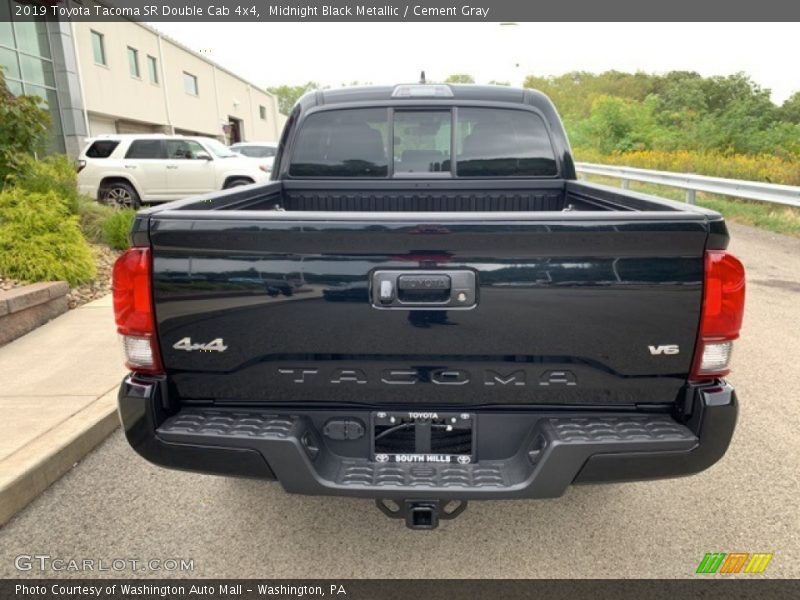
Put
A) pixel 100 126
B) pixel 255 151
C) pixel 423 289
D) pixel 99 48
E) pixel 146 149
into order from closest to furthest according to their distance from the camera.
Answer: pixel 423 289
pixel 146 149
pixel 255 151
pixel 99 48
pixel 100 126

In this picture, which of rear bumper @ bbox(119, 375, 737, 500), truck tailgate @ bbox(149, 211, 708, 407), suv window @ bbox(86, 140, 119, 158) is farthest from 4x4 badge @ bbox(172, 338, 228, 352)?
suv window @ bbox(86, 140, 119, 158)

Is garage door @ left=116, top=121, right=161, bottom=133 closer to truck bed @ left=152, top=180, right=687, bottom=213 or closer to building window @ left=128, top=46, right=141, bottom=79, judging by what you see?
building window @ left=128, top=46, right=141, bottom=79

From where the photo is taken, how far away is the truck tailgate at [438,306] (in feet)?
6.48

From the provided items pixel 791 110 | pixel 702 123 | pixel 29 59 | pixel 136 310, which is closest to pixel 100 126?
pixel 29 59

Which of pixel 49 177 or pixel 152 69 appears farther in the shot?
pixel 152 69

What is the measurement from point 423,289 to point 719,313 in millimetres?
1073

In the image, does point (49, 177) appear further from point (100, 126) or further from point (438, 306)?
point (100, 126)

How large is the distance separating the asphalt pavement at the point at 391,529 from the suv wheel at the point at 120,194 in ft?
38.1

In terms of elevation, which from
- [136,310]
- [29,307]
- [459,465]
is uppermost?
[136,310]

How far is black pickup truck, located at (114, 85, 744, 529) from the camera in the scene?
1.99m

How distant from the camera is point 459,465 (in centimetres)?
220

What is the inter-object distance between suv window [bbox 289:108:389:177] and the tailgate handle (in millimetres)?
2083

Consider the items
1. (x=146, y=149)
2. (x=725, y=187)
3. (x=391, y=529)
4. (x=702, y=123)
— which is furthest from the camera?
(x=702, y=123)

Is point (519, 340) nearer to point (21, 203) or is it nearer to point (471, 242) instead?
point (471, 242)
